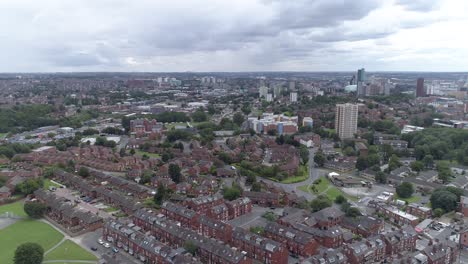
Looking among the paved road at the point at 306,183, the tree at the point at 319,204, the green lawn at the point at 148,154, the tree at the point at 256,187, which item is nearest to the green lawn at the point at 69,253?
the tree at the point at 256,187

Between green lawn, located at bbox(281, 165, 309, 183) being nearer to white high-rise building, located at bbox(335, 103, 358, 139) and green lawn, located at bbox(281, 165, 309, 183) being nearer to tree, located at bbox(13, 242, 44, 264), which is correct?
white high-rise building, located at bbox(335, 103, 358, 139)

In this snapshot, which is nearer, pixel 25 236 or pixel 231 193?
pixel 25 236

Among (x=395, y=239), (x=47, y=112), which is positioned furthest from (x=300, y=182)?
(x=47, y=112)

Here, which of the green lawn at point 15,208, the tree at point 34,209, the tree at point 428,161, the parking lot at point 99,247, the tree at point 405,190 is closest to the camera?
the parking lot at point 99,247

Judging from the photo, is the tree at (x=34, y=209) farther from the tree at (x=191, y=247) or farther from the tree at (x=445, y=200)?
the tree at (x=445, y=200)

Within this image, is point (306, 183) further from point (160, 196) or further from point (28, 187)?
point (28, 187)

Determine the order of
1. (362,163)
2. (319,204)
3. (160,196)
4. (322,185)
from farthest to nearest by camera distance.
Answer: (362,163) < (322,185) < (160,196) < (319,204)

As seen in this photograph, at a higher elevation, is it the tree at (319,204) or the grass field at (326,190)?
the tree at (319,204)

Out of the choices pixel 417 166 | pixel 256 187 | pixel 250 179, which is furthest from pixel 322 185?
pixel 417 166
